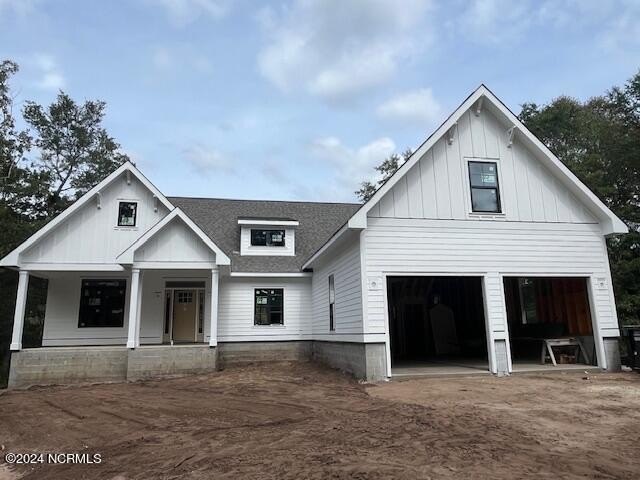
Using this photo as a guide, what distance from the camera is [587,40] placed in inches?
439

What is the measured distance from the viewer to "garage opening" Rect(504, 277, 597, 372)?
39.9 ft

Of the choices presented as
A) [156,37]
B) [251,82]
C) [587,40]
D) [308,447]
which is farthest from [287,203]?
[308,447]

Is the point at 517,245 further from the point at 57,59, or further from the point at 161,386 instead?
the point at 57,59

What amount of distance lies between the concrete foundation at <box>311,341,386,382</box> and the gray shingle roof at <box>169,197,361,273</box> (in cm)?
442

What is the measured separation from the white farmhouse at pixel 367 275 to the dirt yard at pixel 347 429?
7.74 feet

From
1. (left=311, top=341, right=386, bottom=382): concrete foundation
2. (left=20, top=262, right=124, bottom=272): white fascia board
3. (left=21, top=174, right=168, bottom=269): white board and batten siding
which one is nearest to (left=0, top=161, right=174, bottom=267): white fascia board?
(left=21, top=174, right=168, bottom=269): white board and batten siding

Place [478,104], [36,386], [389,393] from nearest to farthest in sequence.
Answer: [389,393], [478,104], [36,386]

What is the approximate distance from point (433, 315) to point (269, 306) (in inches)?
244

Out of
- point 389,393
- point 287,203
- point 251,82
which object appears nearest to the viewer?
point 389,393

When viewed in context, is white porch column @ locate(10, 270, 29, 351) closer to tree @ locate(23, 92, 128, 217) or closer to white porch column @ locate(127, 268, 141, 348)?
white porch column @ locate(127, 268, 141, 348)

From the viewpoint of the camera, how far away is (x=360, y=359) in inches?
420

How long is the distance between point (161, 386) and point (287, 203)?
Result: 37.2 ft

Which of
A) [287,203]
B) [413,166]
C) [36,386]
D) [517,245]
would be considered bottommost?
[36,386]

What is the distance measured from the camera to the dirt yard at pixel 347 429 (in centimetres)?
423
